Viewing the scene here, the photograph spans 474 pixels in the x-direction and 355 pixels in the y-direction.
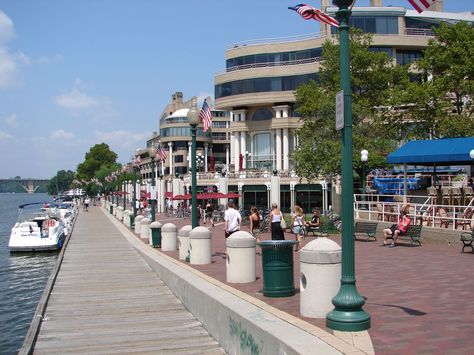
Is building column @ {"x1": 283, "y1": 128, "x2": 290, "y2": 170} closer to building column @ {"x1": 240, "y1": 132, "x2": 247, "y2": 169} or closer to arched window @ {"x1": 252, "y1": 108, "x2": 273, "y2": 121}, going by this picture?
arched window @ {"x1": 252, "y1": 108, "x2": 273, "y2": 121}

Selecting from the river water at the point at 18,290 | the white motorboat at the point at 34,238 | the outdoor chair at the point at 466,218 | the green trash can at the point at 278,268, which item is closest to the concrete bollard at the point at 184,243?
the river water at the point at 18,290

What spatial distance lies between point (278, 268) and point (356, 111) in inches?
963

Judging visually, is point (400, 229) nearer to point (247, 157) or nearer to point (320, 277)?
point (320, 277)

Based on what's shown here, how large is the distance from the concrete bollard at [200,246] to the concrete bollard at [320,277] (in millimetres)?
7429

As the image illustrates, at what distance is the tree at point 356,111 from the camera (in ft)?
102

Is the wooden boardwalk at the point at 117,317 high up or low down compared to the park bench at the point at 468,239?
down

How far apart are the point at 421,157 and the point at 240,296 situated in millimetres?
15975

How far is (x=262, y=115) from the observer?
66375mm

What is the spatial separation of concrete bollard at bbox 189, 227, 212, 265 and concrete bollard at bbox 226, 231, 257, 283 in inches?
141

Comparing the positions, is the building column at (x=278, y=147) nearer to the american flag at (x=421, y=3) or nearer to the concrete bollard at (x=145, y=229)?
the concrete bollard at (x=145, y=229)

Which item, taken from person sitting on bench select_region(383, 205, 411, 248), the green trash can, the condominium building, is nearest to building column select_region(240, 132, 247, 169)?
the condominium building

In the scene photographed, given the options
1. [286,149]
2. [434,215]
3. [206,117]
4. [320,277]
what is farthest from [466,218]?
[286,149]

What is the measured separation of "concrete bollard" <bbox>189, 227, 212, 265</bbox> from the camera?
49.1ft

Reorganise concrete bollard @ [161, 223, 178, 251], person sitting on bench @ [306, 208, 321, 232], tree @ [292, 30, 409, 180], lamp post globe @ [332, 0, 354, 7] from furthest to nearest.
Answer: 1. tree @ [292, 30, 409, 180]
2. person sitting on bench @ [306, 208, 321, 232]
3. concrete bollard @ [161, 223, 178, 251]
4. lamp post globe @ [332, 0, 354, 7]
